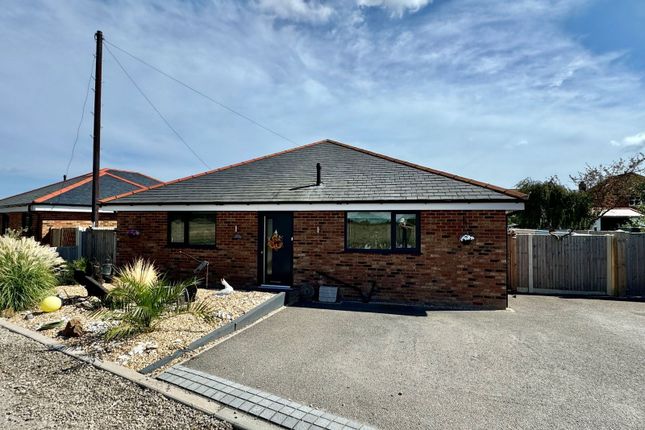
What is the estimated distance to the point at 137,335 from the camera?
5531mm

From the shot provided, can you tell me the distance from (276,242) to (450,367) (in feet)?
19.7

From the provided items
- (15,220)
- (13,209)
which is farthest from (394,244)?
(15,220)

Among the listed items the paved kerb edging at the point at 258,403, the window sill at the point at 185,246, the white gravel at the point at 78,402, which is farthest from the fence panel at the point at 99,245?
the paved kerb edging at the point at 258,403

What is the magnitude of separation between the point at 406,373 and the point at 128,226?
9.93 m

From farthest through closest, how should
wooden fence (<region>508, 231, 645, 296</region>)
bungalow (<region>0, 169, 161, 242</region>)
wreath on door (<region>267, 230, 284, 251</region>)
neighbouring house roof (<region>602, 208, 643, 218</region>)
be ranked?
neighbouring house roof (<region>602, 208, 643, 218</region>) < bungalow (<region>0, 169, 161, 242</region>) < wreath on door (<region>267, 230, 284, 251</region>) < wooden fence (<region>508, 231, 645, 296</region>)

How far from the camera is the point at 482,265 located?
27.6ft

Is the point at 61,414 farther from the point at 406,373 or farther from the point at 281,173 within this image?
the point at 281,173

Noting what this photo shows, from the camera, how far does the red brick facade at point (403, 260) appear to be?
27.5 feet

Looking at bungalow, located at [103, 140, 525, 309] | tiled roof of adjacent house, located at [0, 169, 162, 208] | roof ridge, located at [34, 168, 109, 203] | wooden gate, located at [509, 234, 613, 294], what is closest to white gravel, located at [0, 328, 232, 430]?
bungalow, located at [103, 140, 525, 309]

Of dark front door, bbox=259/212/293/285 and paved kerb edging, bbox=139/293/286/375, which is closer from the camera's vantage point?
paved kerb edging, bbox=139/293/286/375

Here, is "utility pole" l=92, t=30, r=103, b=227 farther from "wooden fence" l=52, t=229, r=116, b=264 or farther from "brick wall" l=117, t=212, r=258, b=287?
"brick wall" l=117, t=212, r=258, b=287

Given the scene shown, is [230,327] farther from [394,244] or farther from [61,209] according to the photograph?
[61,209]

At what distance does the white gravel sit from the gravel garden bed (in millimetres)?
407

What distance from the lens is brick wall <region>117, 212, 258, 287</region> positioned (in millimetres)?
9922
